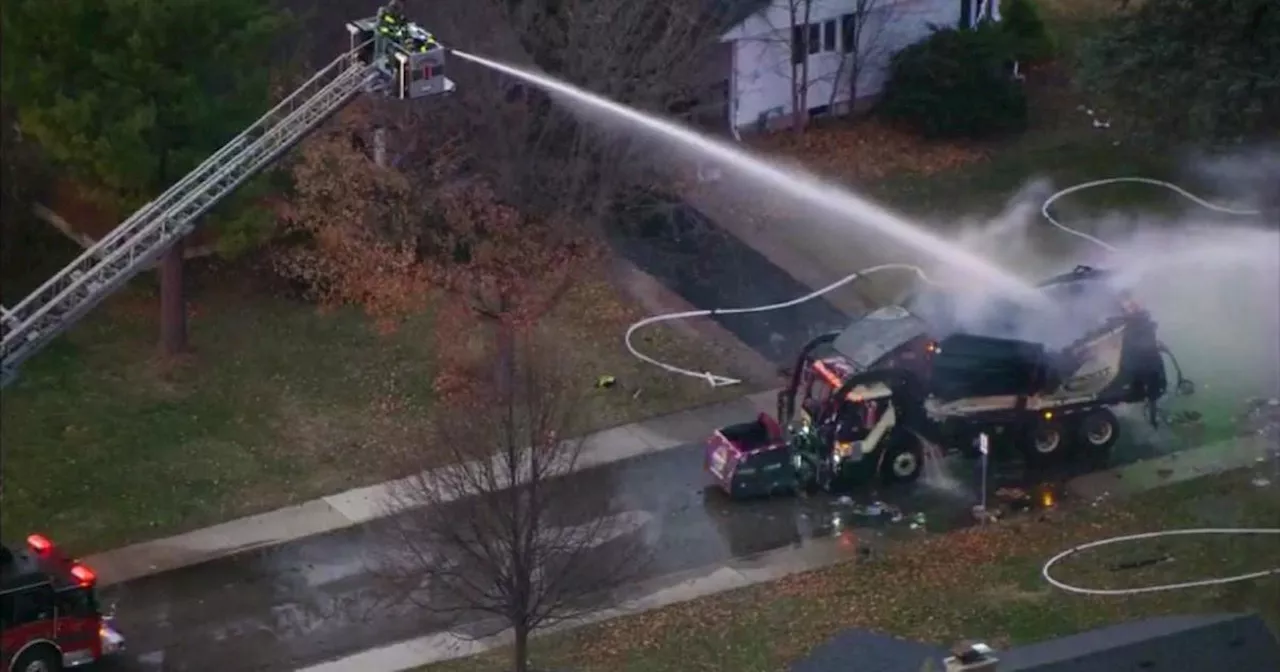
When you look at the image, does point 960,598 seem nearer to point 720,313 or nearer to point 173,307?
point 720,313

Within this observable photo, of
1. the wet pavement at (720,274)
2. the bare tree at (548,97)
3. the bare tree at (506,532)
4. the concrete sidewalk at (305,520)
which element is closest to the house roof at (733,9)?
the bare tree at (548,97)

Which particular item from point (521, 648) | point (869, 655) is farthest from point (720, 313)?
point (869, 655)

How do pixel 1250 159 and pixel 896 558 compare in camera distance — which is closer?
pixel 896 558

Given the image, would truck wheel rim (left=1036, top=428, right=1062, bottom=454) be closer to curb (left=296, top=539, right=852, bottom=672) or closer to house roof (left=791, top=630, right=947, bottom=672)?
curb (left=296, top=539, right=852, bottom=672)

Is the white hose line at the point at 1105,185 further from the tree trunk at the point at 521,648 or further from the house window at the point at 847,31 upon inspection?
the tree trunk at the point at 521,648

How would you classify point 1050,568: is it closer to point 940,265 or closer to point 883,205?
point 940,265

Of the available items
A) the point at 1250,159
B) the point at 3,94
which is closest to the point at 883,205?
the point at 1250,159
